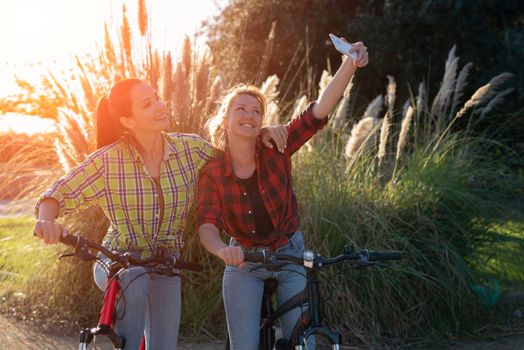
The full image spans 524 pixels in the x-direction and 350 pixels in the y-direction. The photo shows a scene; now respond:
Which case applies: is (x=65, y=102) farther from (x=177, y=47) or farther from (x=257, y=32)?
(x=257, y=32)

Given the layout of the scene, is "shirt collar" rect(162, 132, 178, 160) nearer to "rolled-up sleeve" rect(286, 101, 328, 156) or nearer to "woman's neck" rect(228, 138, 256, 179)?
"woman's neck" rect(228, 138, 256, 179)

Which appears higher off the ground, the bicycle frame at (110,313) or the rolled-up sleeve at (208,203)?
the rolled-up sleeve at (208,203)

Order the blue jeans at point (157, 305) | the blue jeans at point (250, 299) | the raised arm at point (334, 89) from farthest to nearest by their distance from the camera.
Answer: the raised arm at point (334, 89) < the blue jeans at point (250, 299) < the blue jeans at point (157, 305)

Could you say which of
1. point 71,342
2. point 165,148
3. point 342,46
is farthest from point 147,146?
point 71,342

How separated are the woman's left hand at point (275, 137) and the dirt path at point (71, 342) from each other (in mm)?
2307

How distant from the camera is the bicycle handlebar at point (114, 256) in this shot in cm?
307

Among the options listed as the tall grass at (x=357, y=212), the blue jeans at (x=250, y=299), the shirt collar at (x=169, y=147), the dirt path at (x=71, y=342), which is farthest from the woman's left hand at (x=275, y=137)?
the dirt path at (x=71, y=342)

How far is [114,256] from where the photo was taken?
315cm

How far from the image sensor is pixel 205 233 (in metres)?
3.55

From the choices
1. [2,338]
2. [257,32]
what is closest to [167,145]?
[2,338]

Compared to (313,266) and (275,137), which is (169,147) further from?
(313,266)

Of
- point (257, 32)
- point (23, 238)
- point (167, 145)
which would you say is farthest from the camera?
point (257, 32)

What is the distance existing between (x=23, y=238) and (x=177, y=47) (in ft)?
7.57

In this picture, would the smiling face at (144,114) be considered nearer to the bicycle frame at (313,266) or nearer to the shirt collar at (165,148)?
the shirt collar at (165,148)
